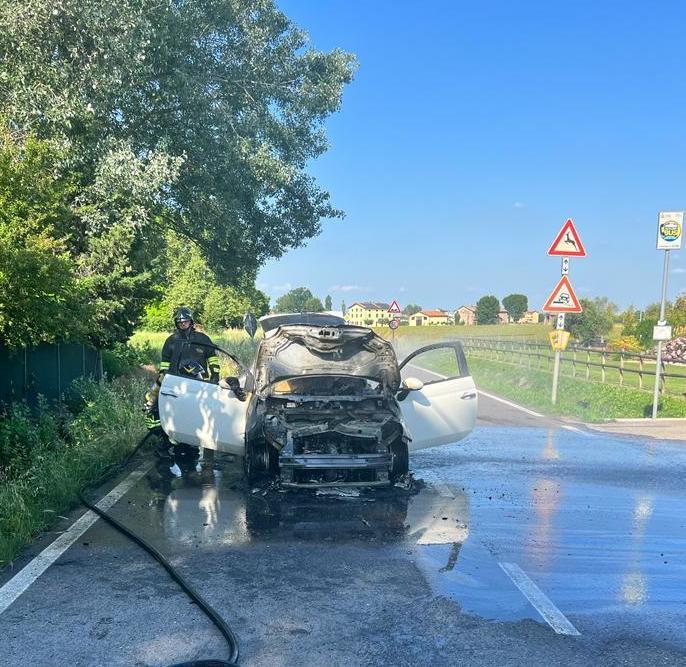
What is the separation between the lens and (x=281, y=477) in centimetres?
671

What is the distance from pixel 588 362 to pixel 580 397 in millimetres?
3041

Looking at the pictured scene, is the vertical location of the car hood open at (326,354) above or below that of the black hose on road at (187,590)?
above

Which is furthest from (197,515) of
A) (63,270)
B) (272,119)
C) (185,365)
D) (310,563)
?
(272,119)

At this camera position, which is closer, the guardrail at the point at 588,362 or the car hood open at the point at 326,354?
the car hood open at the point at 326,354

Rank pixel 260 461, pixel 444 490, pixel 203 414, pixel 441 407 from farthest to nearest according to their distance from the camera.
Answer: pixel 441 407 → pixel 203 414 → pixel 444 490 → pixel 260 461

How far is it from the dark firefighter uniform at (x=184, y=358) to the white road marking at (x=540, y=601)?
471cm

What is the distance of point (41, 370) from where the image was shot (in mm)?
11688

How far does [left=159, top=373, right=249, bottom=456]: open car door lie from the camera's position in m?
7.59

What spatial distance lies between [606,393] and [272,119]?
1121cm

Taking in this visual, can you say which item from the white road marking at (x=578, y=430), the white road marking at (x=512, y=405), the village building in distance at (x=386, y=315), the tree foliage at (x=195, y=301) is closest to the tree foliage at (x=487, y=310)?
the village building in distance at (x=386, y=315)

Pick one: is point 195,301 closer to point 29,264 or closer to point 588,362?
point 588,362

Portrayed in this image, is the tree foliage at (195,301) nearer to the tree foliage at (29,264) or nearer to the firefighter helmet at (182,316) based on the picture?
the tree foliage at (29,264)

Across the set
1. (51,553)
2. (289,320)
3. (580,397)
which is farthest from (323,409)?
(580,397)

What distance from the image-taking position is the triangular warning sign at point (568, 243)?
48.3ft
